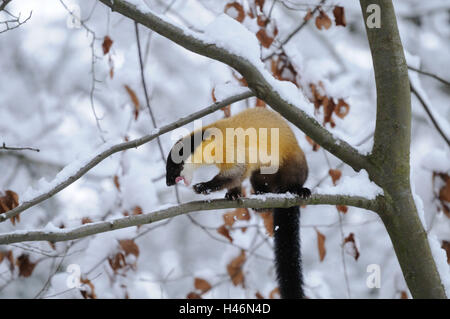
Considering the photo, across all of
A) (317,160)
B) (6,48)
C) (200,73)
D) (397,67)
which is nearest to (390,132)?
(397,67)

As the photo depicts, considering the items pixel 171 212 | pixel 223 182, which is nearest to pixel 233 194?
pixel 223 182

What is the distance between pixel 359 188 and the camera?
2334mm

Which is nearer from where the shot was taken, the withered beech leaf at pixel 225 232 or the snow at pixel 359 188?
the snow at pixel 359 188

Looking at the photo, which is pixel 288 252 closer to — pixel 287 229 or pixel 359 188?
pixel 287 229

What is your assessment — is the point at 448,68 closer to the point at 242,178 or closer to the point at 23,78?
the point at 242,178

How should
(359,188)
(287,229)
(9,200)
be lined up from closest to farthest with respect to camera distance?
(359,188)
(9,200)
(287,229)

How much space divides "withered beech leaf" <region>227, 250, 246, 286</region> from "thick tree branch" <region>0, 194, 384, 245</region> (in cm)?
162

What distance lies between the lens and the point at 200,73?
8.26 m

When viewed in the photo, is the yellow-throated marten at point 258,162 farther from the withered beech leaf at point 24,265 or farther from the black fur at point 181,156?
the withered beech leaf at point 24,265

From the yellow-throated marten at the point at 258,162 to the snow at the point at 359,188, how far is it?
522mm

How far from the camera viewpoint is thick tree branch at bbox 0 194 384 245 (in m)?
1.95

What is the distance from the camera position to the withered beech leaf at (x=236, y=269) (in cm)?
386

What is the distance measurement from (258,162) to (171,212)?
1104 millimetres

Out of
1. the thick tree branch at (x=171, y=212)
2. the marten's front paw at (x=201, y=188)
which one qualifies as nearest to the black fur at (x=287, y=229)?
the marten's front paw at (x=201, y=188)
